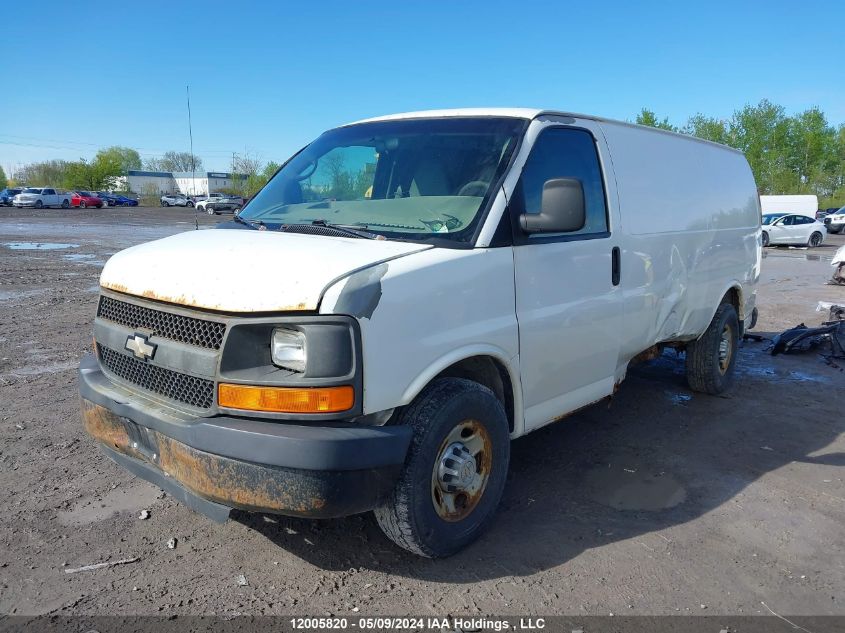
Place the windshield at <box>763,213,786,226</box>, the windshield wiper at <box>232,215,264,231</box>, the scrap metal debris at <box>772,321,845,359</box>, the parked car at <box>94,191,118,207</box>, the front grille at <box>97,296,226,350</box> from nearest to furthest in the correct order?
1. the front grille at <box>97,296,226,350</box>
2. the windshield wiper at <box>232,215,264,231</box>
3. the scrap metal debris at <box>772,321,845,359</box>
4. the windshield at <box>763,213,786,226</box>
5. the parked car at <box>94,191,118,207</box>

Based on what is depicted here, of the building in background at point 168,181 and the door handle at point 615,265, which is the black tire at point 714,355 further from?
the building in background at point 168,181

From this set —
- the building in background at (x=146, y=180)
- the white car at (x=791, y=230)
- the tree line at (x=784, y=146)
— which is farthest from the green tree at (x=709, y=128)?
the building in background at (x=146, y=180)

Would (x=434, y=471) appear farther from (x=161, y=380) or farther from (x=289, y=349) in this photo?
(x=161, y=380)

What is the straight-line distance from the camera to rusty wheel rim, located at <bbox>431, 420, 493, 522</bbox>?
3.14 meters

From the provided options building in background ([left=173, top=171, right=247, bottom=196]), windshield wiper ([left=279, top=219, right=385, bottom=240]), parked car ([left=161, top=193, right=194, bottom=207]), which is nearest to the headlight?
windshield wiper ([left=279, top=219, right=385, bottom=240])

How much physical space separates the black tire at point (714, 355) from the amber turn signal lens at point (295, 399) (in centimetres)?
430

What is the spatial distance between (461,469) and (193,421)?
4.04 ft

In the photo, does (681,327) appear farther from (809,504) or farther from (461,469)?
(461,469)

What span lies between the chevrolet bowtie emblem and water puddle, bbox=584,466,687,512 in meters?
2.64

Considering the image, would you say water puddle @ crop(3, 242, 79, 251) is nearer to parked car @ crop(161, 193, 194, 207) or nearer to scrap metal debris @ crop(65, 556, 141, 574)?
scrap metal debris @ crop(65, 556, 141, 574)

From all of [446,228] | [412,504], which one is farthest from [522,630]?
[446,228]

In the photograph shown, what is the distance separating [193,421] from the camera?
2.82 metres

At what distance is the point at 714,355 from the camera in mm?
5992

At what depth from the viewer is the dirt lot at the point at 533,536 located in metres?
2.99
